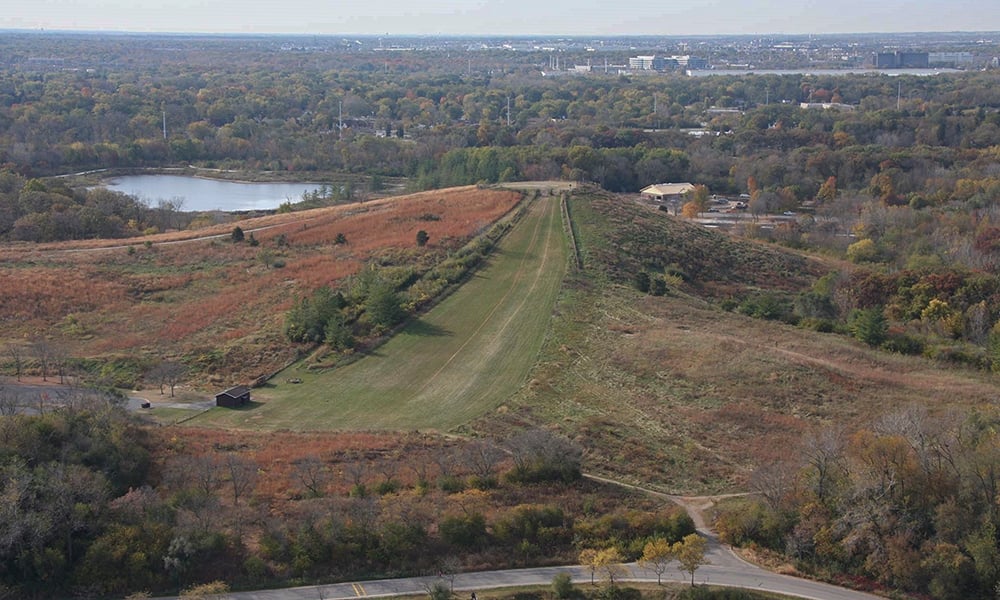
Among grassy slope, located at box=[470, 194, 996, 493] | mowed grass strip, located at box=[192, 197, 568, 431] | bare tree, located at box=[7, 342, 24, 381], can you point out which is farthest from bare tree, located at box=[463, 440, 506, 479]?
bare tree, located at box=[7, 342, 24, 381]

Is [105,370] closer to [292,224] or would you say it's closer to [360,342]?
[360,342]

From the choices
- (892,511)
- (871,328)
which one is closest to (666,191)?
(871,328)

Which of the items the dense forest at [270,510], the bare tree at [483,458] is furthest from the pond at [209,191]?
the bare tree at [483,458]

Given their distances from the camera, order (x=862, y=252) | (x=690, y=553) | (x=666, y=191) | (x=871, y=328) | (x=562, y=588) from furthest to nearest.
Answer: (x=666, y=191) → (x=862, y=252) → (x=871, y=328) → (x=690, y=553) → (x=562, y=588)

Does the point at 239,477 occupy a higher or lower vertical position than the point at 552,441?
lower

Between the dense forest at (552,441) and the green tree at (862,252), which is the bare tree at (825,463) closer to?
the dense forest at (552,441)

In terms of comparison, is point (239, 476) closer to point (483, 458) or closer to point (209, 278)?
point (483, 458)
